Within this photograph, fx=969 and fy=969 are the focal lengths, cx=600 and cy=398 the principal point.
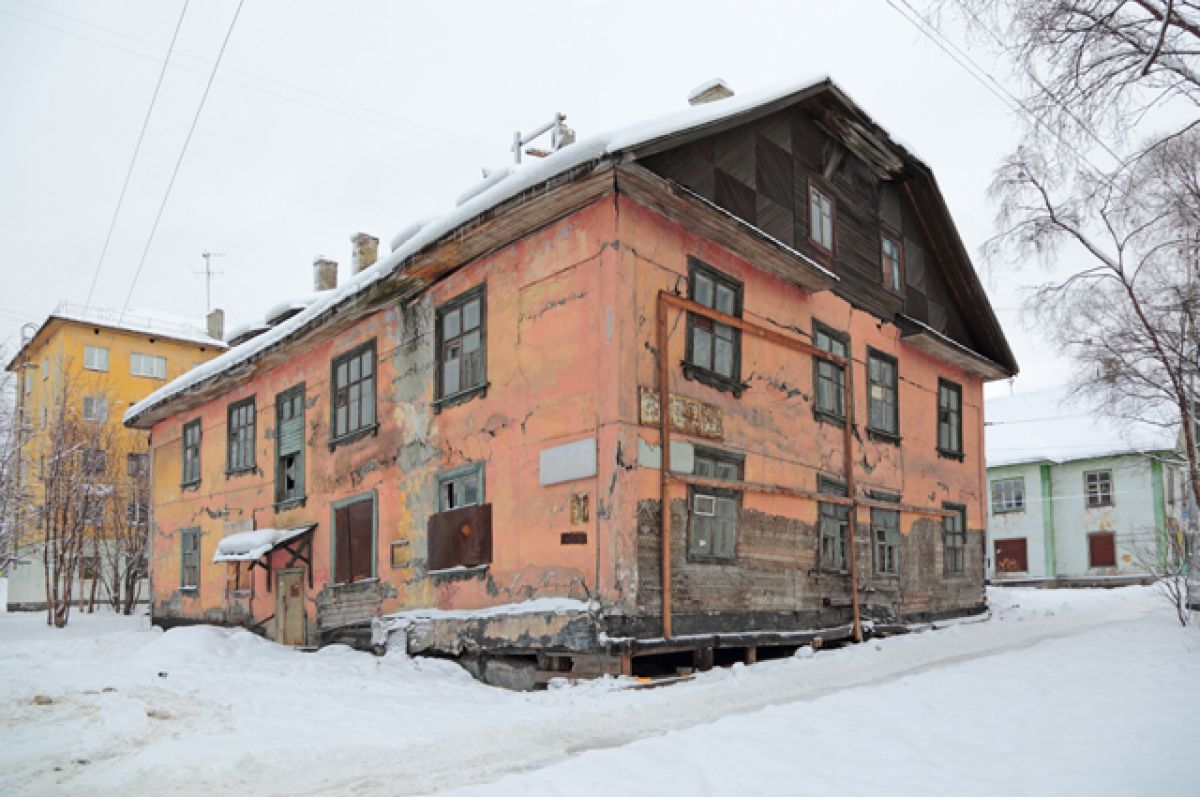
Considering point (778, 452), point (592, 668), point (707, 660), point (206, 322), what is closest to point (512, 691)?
point (592, 668)

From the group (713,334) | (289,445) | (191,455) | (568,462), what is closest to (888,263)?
(713,334)

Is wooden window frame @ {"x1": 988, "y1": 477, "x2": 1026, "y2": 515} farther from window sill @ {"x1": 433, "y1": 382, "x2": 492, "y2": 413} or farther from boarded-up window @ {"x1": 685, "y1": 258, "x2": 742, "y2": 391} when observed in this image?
window sill @ {"x1": 433, "y1": 382, "x2": 492, "y2": 413}

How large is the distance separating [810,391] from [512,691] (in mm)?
6725

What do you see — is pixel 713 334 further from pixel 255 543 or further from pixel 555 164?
pixel 255 543

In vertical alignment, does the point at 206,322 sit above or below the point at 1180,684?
above

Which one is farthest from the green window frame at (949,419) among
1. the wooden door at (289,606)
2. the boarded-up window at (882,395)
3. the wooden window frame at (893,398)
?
the wooden door at (289,606)

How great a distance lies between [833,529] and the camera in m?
15.5

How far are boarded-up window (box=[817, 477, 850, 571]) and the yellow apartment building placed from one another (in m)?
29.0

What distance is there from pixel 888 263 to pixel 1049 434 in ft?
85.9

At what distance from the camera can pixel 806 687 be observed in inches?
428

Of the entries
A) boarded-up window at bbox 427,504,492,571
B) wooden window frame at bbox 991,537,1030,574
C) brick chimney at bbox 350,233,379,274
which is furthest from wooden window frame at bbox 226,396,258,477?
wooden window frame at bbox 991,537,1030,574

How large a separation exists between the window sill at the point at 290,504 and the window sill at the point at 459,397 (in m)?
4.74

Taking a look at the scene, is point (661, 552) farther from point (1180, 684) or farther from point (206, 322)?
point (206, 322)

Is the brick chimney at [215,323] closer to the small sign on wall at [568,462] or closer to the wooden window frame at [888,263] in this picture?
the wooden window frame at [888,263]
